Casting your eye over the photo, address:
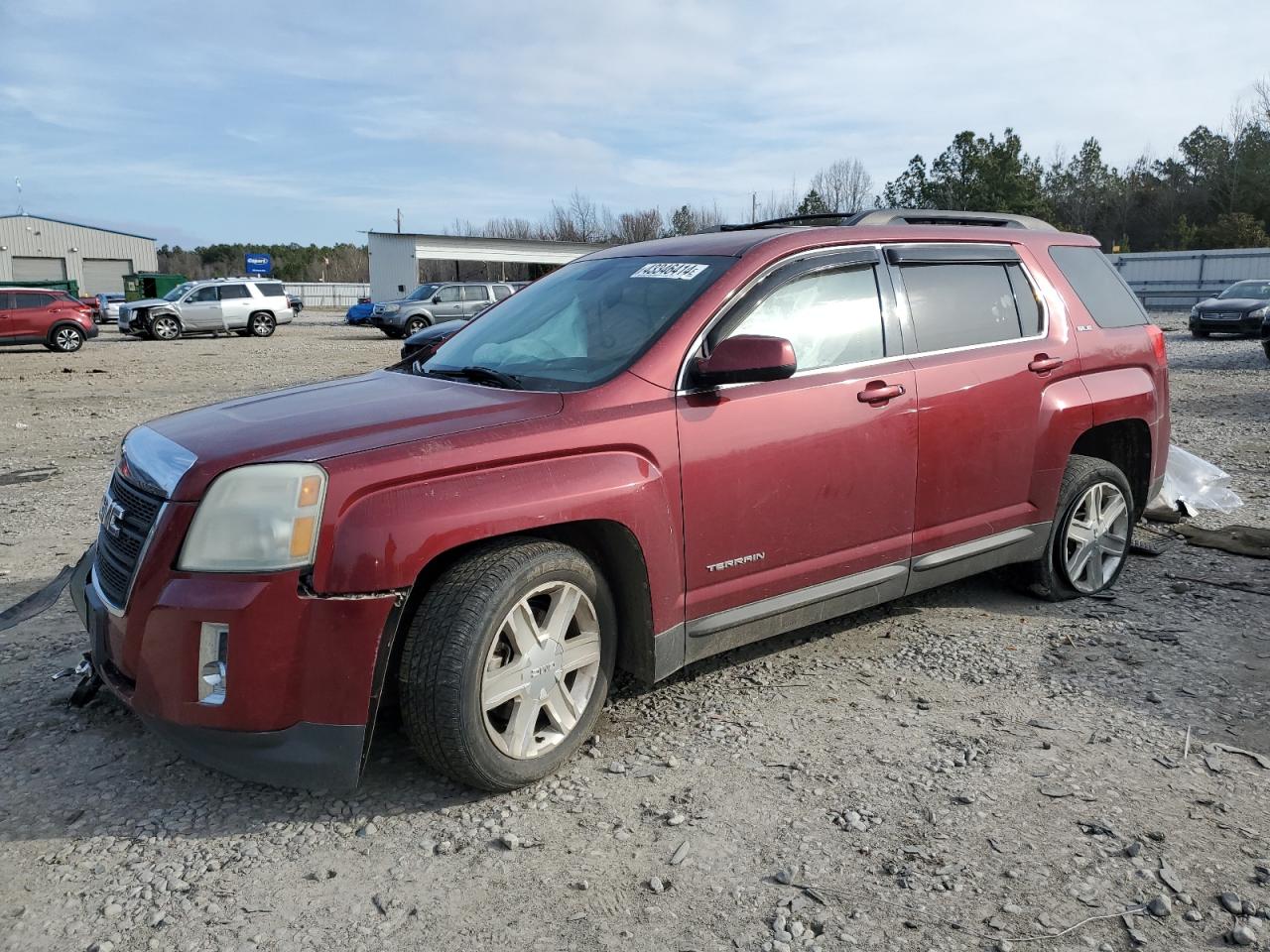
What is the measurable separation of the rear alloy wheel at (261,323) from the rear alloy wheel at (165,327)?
2241 mm

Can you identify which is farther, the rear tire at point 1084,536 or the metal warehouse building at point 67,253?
the metal warehouse building at point 67,253

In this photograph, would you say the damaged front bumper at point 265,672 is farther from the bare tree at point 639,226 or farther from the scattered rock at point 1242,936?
the bare tree at point 639,226

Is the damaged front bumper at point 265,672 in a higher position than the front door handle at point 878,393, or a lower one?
lower

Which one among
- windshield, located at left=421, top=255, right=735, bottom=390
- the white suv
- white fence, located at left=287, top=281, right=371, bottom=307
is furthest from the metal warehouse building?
windshield, located at left=421, top=255, right=735, bottom=390

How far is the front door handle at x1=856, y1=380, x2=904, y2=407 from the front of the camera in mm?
3812

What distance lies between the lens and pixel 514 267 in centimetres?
6009

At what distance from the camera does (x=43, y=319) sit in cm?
2469

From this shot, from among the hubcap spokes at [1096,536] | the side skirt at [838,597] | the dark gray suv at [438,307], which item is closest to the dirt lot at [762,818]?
the side skirt at [838,597]

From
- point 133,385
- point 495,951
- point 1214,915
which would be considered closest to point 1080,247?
point 1214,915

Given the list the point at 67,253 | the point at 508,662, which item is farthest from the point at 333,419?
the point at 67,253

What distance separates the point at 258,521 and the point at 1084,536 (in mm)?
3955

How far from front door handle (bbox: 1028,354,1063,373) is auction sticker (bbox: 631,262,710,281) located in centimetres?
172

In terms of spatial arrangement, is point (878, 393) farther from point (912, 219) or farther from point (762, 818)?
point (762, 818)

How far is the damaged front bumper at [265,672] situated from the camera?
2.72 meters
